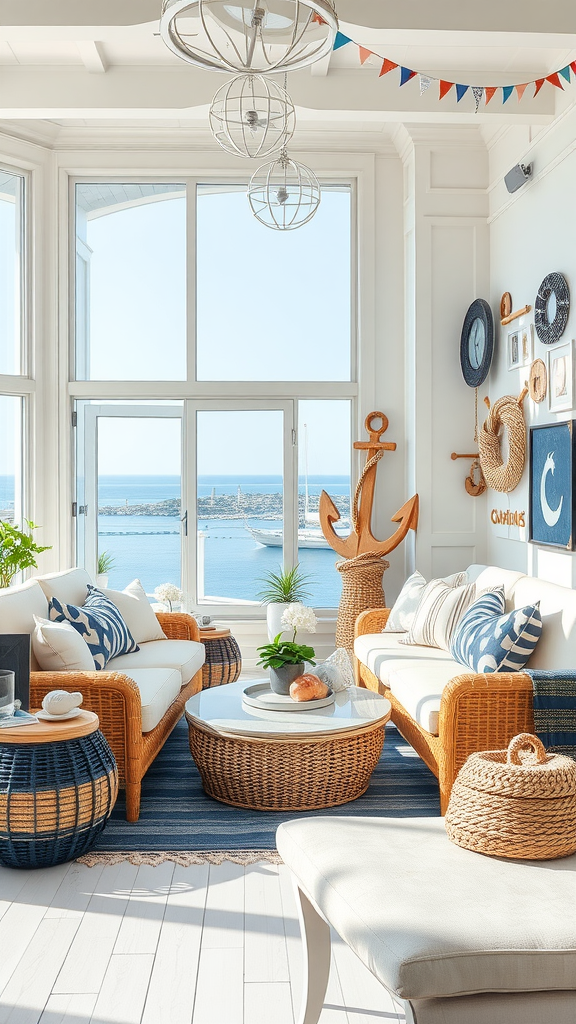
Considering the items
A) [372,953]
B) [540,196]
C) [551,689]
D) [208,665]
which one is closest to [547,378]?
[540,196]

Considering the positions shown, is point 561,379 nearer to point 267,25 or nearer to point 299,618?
point 299,618

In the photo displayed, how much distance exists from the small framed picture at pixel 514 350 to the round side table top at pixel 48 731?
3.23 m

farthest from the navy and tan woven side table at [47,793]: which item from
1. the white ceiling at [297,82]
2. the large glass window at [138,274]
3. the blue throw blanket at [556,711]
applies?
the large glass window at [138,274]

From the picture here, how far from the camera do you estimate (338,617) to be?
5.58 meters

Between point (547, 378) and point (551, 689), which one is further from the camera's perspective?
point (547, 378)

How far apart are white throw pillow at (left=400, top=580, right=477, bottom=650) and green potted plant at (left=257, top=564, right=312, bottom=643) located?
59.1 inches

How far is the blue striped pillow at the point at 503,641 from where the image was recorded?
3.33 metres

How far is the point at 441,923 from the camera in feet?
4.77

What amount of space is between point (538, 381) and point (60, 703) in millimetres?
2989

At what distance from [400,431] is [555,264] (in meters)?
1.80

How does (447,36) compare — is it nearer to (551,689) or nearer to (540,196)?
(540,196)

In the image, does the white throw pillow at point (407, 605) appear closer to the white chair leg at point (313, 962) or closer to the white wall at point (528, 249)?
the white wall at point (528, 249)

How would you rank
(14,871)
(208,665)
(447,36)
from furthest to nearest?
(208,665) < (447,36) < (14,871)

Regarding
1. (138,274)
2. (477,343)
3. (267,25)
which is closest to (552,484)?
(477,343)
